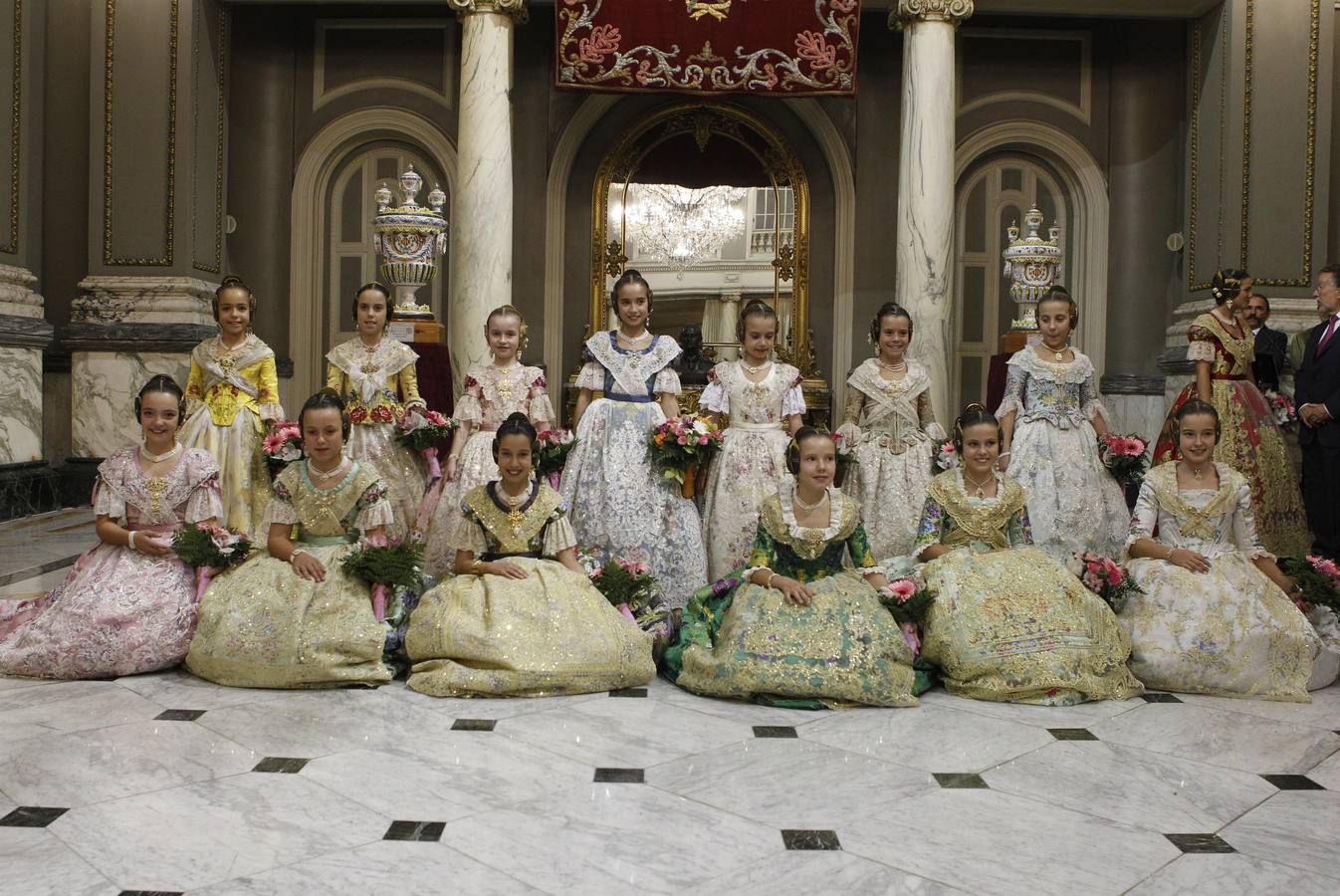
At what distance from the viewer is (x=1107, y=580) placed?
4953 mm

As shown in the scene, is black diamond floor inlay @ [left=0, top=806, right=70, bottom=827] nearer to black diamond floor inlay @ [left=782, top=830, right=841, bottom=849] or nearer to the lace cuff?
black diamond floor inlay @ [left=782, top=830, right=841, bottom=849]

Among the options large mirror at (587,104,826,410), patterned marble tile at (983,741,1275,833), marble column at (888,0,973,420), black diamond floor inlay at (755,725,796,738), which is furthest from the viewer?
large mirror at (587,104,826,410)

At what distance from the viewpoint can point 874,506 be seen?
6301mm

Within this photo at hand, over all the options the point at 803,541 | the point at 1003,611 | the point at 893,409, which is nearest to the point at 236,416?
the point at 803,541

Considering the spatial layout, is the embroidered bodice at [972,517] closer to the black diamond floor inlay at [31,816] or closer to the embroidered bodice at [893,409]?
the embroidered bodice at [893,409]

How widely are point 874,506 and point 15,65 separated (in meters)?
6.74

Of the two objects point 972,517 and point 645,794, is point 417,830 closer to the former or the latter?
point 645,794

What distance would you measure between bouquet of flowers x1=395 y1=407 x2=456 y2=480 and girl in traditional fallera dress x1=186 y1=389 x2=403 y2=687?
91 cm

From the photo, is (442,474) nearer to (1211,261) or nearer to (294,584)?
(294,584)

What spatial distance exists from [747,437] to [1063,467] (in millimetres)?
1685

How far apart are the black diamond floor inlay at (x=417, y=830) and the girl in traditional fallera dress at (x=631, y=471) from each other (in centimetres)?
256

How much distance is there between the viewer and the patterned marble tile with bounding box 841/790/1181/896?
2.93 m

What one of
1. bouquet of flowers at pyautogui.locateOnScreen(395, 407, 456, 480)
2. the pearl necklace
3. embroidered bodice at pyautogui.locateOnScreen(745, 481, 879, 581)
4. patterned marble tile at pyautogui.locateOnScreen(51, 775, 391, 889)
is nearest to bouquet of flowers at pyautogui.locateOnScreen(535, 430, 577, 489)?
bouquet of flowers at pyautogui.locateOnScreen(395, 407, 456, 480)

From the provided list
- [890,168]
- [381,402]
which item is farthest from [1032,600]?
[890,168]
